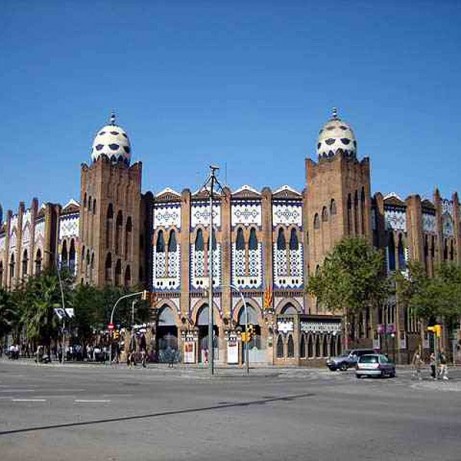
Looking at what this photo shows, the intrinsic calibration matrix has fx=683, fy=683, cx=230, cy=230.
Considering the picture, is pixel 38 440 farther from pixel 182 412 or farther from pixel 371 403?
pixel 371 403

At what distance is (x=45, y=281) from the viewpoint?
5716 centimetres

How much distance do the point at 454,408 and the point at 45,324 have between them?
42.7 m

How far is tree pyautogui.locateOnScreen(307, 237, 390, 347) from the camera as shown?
48000 mm

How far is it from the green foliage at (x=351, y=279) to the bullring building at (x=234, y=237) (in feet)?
34.1

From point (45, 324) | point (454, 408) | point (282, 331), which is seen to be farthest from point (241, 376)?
point (45, 324)

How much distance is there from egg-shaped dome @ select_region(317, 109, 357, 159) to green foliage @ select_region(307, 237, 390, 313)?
16.1 metres

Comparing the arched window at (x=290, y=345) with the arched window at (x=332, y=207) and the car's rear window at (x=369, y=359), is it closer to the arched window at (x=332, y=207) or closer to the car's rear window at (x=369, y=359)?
the arched window at (x=332, y=207)

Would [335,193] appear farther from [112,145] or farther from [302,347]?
[112,145]

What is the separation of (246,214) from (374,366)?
105 feet

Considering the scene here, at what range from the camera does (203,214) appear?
65750mm

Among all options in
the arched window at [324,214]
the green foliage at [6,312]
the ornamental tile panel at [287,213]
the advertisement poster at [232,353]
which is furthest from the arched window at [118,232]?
the arched window at [324,214]

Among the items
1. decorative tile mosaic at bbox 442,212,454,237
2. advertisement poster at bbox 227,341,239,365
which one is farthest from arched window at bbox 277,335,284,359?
decorative tile mosaic at bbox 442,212,454,237

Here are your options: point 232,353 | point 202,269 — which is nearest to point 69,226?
point 202,269

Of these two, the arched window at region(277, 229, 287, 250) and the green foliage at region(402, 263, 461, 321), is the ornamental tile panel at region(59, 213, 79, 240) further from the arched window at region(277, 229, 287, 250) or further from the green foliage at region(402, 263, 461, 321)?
the green foliage at region(402, 263, 461, 321)
